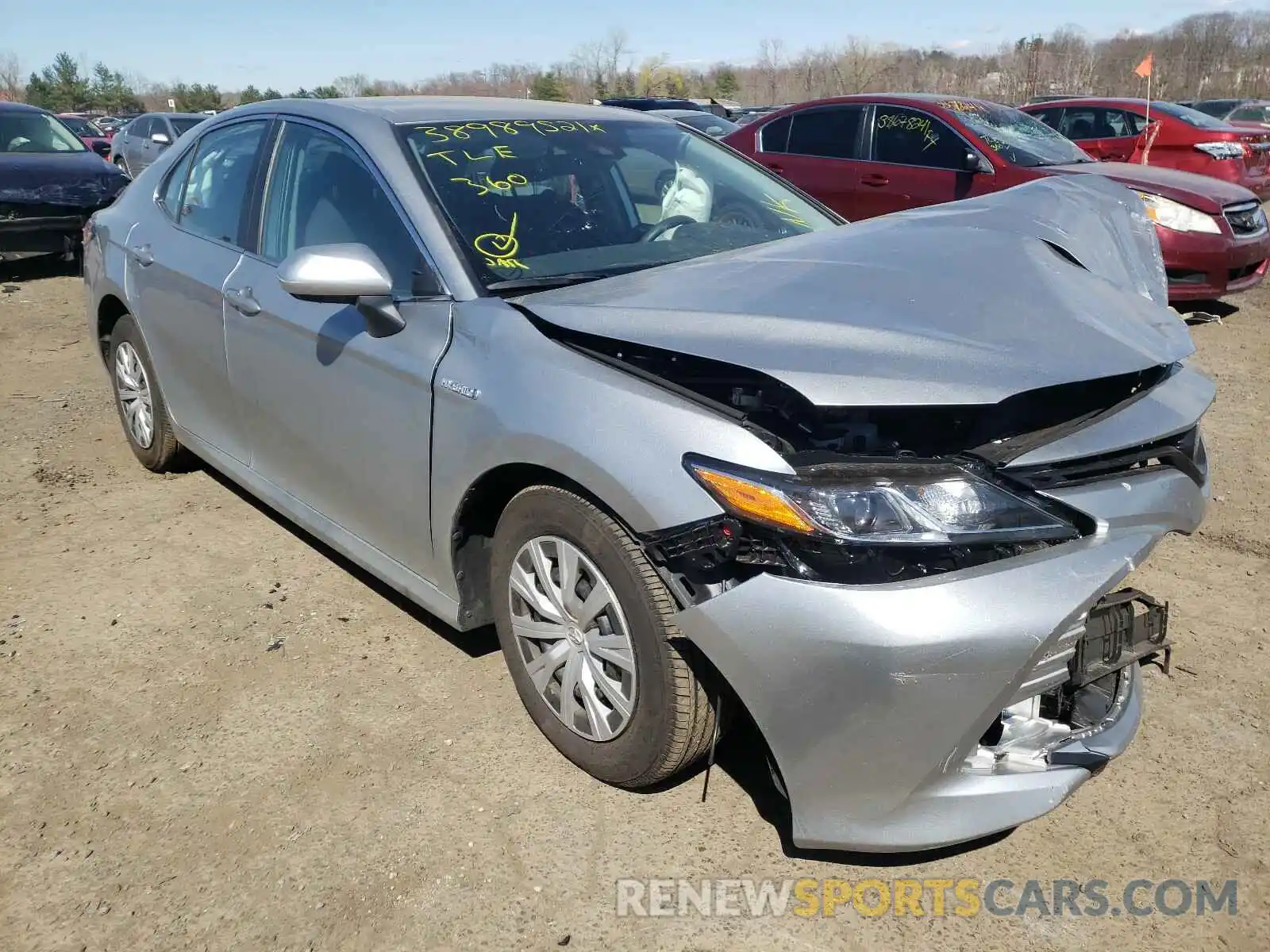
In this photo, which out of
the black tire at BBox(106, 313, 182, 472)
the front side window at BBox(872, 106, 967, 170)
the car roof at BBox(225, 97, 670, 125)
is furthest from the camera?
the front side window at BBox(872, 106, 967, 170)

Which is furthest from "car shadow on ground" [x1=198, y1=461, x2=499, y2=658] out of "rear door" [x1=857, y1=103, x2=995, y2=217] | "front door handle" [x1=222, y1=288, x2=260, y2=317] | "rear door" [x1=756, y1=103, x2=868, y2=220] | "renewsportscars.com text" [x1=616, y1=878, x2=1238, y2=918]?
"rear door" [x1=756, y1=103, x2=868, y2=220]

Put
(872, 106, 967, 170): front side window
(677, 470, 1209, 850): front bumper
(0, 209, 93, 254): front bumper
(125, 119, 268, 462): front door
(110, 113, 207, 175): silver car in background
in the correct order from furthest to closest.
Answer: (110, 113, 207, 175): silver car in background → (0, 209, 93, 254): front bumper → (872, 106, 967, 170): front side window → (125, 119, 268, 462): front door → (677, 470, 1209, 850): front bumper

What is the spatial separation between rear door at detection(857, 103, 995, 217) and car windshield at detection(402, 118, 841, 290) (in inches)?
175

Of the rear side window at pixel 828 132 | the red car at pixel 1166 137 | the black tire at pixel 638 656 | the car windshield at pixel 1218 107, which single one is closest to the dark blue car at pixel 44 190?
the rear side window at pixel 828 132

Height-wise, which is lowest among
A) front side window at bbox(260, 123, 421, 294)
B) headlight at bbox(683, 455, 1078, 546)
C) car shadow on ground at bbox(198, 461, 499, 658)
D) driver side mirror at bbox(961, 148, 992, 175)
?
car shadow on ground at bbox(198, 461, 499, 658)

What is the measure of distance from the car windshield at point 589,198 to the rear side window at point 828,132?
5147 millimetres

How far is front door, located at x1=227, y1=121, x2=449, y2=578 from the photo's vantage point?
275cm

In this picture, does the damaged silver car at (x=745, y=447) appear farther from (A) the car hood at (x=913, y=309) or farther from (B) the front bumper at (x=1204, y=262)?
(B) the front bumper at (x=1204, y=262)

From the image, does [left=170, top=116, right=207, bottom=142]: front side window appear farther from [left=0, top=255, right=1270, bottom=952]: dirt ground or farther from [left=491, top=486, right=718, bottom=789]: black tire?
[left=491, top=486, right=718, bottom=789]: black tire

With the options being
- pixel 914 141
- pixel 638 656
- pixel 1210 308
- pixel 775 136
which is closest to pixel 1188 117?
pixel 1210 308

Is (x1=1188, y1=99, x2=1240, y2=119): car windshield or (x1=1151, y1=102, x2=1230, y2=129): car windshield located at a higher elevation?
(x1=1188, y1=99, x2=1240, y2=119): car windshield

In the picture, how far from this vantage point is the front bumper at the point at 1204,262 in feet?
23.6

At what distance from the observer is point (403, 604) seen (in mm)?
3559

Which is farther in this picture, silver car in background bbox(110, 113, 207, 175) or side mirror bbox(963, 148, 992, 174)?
silver car in background bbox(110, 113, 207, 175)
